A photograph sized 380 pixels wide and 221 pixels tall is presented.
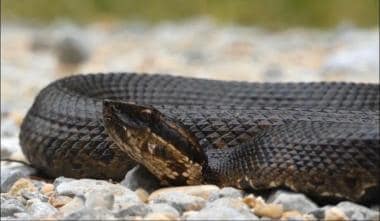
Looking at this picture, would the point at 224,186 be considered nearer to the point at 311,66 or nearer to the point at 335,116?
the point at 335,116

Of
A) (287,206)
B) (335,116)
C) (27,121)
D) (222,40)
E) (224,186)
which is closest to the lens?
(287,206)

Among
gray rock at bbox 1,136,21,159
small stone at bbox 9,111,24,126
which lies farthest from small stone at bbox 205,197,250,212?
small stone at bbox 9,111,24,126

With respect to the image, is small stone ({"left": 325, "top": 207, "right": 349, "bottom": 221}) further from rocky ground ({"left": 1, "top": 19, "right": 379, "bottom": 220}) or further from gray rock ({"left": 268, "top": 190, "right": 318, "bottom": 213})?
gray rock ({"left": 268, "top": 190, "right": 318, "bottom": 213})

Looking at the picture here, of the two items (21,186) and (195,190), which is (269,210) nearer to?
(195,190)

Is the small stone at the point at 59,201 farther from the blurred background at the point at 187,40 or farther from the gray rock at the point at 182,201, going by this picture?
the blurred background at the point at 187,40

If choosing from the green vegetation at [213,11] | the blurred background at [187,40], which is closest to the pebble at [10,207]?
the blurred background at [187,40]

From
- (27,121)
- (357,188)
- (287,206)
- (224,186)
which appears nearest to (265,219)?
(287,206)

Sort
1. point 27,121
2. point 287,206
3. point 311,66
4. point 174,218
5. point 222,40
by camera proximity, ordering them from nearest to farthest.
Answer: point 174,218 < point 287,206 < point 27,121 < point 311,66 < point 222,40

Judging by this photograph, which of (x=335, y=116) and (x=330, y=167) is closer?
(x=330, y=167)
